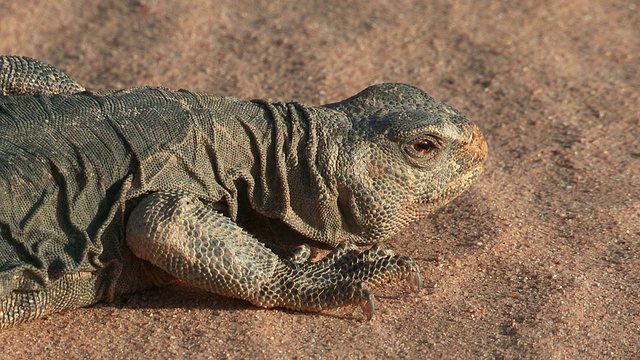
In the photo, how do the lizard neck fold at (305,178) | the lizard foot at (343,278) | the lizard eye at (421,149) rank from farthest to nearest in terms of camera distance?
the lizard eye at (421,149) < the lizard neck fold at (305,178) < the lizard foot at (343,278)

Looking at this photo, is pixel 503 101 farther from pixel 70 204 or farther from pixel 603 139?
pixel 70 204

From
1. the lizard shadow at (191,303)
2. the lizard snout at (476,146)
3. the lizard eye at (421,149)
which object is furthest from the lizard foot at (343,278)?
the lizard snout at (476,146)

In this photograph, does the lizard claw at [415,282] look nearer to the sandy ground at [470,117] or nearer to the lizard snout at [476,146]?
the sandy ground at [470,117]

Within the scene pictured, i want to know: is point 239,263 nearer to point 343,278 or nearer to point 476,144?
point 343,278

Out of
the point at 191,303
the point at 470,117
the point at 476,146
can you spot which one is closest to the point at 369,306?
the point at 191,303

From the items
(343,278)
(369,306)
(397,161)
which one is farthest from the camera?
(397,161)

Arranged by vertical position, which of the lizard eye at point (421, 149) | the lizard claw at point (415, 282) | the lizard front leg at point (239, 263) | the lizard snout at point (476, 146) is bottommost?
the lizard claw at point (415, 282)

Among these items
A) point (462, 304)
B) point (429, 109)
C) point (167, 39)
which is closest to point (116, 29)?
point (167, 39)
